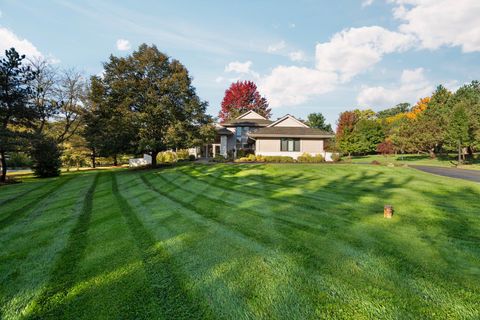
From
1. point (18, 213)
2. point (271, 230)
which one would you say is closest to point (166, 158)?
point (18, 213)

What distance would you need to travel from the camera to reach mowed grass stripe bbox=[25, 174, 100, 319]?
105 inches

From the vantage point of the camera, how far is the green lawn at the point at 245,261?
2680mm

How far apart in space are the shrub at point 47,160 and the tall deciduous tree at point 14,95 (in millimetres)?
2342

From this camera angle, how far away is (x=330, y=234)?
4828 millimetres

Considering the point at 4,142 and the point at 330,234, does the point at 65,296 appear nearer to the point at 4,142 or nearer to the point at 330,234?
the point at 330,234

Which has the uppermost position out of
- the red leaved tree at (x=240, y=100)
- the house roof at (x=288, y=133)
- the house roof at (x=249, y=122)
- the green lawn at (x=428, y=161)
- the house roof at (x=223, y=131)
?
the red leaved tree at (x=240, y=100)

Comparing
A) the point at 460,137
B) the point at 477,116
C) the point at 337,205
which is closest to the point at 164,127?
the point at 337,205

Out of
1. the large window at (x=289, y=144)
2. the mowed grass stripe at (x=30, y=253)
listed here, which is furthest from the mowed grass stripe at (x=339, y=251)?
the large window at (x=289, y=144)

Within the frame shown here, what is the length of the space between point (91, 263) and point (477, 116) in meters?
37.3

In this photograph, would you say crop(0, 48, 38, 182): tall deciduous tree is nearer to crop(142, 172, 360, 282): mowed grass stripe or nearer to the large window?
crop(142, 172, 360, 282): mowed grass stripe

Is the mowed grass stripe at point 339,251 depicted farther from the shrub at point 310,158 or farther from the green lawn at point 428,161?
the green lawn at point 428,161

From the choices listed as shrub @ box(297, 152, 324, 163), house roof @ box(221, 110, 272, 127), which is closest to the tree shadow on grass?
shrub @ box(297, 152, 324, 163)

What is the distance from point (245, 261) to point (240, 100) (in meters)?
53.7

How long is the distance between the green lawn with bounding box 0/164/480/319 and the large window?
17.9m
